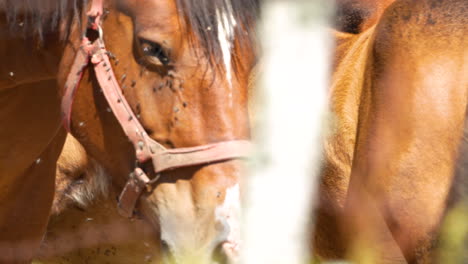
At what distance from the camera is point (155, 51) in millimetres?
1493

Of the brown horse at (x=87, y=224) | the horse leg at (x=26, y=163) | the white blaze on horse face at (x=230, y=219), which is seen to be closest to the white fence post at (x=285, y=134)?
the white blaze on horse face at (x=230, y=219)

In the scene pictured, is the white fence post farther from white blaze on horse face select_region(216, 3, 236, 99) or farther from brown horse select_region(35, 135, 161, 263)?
brown horse select_region(35, 135, 161, 263)

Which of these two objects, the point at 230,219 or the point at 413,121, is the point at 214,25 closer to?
the point at 230,219

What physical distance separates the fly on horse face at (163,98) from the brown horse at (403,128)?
41 centimetres

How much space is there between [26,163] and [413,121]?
1.18 meters

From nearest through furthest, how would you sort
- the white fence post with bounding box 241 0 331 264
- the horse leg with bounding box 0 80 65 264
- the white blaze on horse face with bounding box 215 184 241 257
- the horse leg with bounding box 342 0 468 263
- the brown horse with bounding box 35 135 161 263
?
the white fence post with bounding box 241 0 331 264 < the white blaze on horse face with bounding box 215 184 241 257 < the horse leg with bounding box 342 0 468 263 < the horse leg with bounding box 0 80 65 264 < the brown horse with bounding box 35 135 161 263

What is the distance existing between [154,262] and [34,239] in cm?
56

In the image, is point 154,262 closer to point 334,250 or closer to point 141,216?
point 334,250

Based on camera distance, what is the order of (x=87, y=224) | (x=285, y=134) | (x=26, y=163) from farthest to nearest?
(x=87, y=224) → (x=26, y=163) → (x=285, y=134)

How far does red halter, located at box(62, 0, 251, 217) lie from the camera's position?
4.82 feet

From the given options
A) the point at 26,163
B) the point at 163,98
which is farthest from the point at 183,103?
the point at 26,163

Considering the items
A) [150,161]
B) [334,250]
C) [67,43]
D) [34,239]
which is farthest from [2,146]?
[334,250]

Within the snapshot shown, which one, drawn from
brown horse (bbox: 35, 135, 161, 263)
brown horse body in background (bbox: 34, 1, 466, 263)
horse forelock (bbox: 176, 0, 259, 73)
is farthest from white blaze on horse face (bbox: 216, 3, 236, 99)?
brown horse (bbox: 35, 135, 161, 263)

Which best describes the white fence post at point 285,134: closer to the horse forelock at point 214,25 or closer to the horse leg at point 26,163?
the horse forelock at point 214,25
